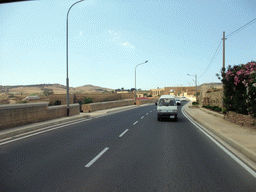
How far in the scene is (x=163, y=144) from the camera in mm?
8352

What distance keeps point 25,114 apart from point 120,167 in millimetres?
9507

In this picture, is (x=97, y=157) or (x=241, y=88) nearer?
(x=97, y=157)

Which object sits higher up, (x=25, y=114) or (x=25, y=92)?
(x=25, y=92)

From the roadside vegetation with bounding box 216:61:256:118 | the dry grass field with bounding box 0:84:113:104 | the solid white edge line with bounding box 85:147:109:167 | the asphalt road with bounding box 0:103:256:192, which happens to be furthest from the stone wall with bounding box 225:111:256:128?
the dry grass field with bounding box 0:84:113:104

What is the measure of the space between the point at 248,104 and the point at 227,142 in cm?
501

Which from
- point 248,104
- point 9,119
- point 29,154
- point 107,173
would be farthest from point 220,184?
point 9,119

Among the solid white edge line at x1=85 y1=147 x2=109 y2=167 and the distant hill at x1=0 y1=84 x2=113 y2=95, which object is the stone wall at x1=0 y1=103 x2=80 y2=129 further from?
the distant hill at x1=0 y1=84 x2=113 y2=95

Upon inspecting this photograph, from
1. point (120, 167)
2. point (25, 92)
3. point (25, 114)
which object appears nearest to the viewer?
point (120, 167)

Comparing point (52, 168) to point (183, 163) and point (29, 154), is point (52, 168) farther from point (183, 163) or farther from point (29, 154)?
point (183, 163)

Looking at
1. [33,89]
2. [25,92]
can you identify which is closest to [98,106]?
[25,92]

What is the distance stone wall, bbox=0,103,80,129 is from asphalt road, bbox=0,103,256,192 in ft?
11.4

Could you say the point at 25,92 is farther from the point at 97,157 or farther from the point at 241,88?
the point at 97,157

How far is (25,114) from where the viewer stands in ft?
42.4

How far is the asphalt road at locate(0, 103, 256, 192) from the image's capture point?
441 centimetres
